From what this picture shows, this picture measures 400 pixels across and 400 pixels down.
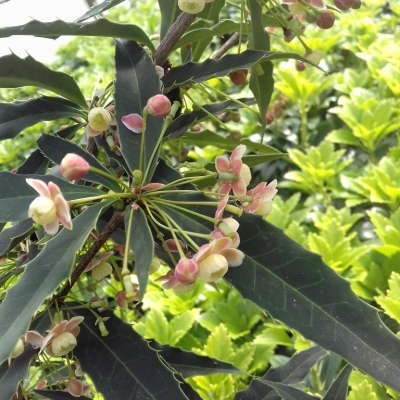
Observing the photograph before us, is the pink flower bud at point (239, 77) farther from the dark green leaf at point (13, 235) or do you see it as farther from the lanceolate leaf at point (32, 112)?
the dark green leaf at point (13, 235)

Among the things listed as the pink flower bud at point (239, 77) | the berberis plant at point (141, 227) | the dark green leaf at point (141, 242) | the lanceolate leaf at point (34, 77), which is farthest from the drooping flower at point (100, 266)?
the pink flower bud at point (239, 77)

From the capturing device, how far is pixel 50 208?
1.34 ft

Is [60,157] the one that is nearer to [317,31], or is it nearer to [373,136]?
[373,136]

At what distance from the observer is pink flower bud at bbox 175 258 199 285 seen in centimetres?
43

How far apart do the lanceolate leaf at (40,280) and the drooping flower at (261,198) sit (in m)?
0.15

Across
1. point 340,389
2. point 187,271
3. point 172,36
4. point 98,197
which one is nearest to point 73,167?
point 98,197

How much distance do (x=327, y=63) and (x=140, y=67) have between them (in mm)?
1510

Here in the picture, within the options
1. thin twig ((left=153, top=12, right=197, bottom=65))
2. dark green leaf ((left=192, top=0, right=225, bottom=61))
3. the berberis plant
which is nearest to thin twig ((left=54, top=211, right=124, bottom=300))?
the berberis plant

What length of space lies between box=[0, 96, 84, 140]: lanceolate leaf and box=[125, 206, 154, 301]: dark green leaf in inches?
8.9

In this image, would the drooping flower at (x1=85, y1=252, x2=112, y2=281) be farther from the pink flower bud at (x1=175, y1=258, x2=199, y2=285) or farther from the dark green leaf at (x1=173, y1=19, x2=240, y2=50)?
the dark green leaf at (x1=173, y1=19, x2=240, y2=50)

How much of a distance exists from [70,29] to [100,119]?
0.10 metres

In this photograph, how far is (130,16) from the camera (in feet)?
8.45

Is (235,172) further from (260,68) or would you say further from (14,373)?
A: (14,373)

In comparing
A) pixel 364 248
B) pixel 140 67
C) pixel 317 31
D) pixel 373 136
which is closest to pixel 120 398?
pixel 140 67
